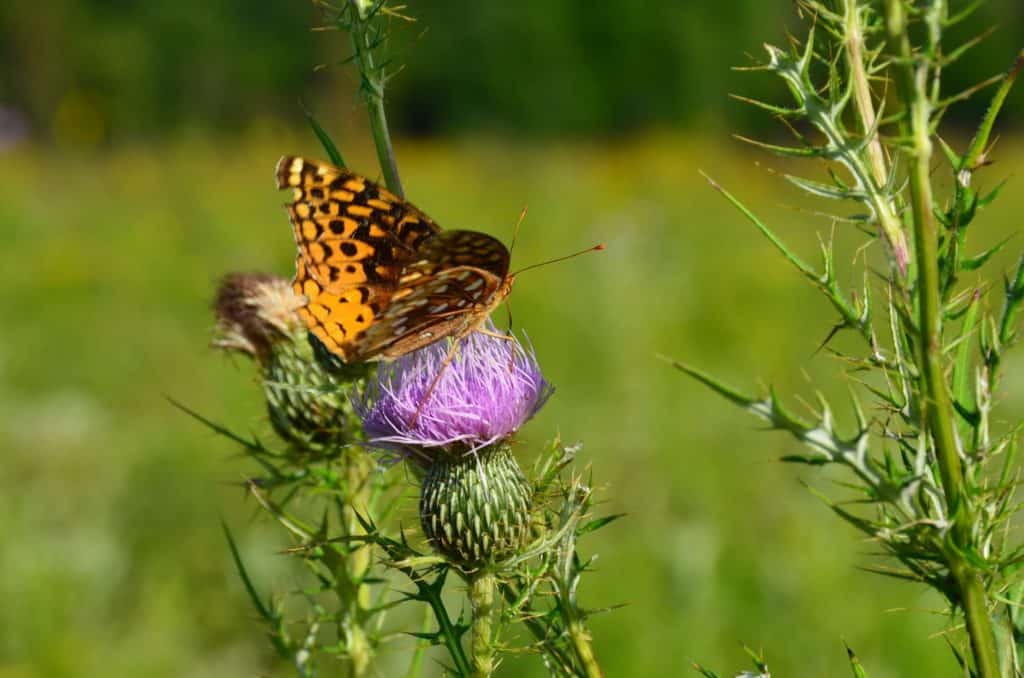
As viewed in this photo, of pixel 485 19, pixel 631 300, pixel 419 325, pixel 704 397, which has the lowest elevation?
pixel 704 397

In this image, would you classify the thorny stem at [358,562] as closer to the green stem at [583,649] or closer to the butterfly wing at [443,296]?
the butterfly wing at [443,296]

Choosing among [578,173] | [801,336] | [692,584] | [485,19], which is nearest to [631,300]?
[801,336]

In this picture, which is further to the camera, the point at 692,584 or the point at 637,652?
the point at 692,584

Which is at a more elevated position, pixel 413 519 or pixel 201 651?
pixel 413 519

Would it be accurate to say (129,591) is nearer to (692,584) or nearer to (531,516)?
(692,584)

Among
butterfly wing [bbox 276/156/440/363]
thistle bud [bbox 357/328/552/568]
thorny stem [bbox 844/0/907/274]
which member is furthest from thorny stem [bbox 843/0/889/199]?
butterfly wing [bbox 276/156/440/363]

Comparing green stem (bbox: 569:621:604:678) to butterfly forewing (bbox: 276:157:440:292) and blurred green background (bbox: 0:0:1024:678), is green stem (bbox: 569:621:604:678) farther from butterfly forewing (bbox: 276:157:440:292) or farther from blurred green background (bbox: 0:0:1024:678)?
butterfly forewing (bbox: 276:157:440:292)

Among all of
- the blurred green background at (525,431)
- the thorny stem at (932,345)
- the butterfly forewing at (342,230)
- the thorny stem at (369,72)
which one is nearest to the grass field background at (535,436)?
the blurred green background at (525,431)
